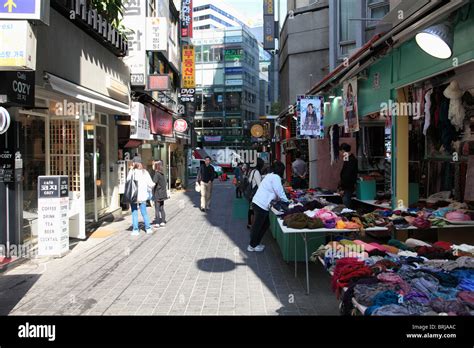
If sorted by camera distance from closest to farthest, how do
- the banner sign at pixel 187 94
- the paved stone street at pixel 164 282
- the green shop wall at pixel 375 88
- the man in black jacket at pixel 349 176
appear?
the paved stone street at pixel 164 282
the green shop wall at pixel 375 88
the man in black jacket at pixel 349 176
the banner sign at pixel 187 94

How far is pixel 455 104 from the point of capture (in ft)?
21.0

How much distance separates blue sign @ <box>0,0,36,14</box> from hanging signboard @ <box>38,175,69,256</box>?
3103 millimetres

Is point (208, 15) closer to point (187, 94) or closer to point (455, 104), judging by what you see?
point (187, 94)

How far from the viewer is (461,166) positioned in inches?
321

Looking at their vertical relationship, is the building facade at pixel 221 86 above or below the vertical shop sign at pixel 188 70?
above

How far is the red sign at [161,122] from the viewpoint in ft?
60.9

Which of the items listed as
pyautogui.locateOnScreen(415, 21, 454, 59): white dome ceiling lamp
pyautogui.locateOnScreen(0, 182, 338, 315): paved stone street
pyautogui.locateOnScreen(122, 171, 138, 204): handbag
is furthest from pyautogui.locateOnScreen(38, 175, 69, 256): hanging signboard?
pyautogui.locateOnScreen(415, 21, 454, 59): white dome ceiling lamp

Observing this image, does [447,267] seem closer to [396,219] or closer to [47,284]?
[396,219]

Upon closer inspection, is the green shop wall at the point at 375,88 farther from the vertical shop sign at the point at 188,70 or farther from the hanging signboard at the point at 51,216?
the vertical shop sign at the point at 188,70

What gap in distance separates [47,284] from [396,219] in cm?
553

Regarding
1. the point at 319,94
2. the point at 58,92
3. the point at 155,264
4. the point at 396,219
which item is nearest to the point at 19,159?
the point at 58,92

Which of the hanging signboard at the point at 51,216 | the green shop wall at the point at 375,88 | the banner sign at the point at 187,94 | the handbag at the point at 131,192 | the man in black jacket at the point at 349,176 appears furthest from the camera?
the banner sign at the point at 187,94

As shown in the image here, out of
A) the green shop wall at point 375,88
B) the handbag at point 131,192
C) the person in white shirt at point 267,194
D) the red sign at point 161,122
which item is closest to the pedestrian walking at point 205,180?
the red sign at point 161,122

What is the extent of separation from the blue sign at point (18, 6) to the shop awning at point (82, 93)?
64.3 inches
